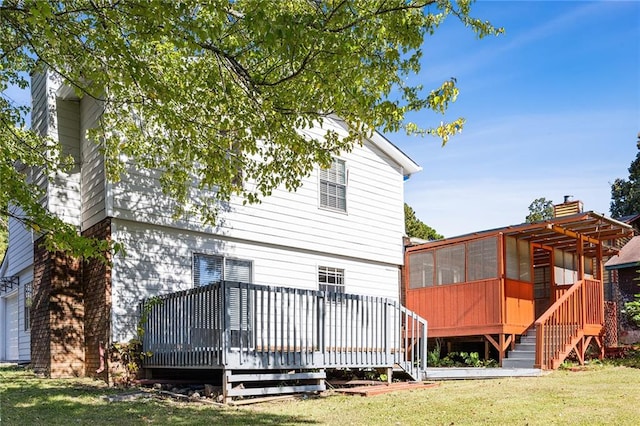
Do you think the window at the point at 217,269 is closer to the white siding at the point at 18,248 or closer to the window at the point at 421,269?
the white siding at the point at 18,248

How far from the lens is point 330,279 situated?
53.1 ft

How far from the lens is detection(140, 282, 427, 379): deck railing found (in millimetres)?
10109

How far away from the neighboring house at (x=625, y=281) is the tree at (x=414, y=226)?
12.2m

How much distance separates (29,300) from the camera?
50.9 feet

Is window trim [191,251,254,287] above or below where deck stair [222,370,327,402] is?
above

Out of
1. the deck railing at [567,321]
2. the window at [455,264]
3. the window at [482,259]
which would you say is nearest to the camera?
the deck railing at [567,321]

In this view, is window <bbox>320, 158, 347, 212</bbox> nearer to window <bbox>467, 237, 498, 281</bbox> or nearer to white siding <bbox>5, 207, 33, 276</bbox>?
A: window <bbox>467, 237, 498, 281</bbox>

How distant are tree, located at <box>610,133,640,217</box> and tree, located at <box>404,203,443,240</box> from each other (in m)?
14.0

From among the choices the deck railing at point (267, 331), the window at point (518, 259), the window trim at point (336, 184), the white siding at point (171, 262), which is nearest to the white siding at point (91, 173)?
the white siding at point (171, 262)

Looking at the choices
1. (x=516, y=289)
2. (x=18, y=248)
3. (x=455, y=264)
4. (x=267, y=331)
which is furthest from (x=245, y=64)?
(x=18, y=248)

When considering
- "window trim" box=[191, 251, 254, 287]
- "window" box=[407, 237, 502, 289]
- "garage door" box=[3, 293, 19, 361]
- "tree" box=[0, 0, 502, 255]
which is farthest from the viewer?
"garage door" box=[3, 293, 19, 361]

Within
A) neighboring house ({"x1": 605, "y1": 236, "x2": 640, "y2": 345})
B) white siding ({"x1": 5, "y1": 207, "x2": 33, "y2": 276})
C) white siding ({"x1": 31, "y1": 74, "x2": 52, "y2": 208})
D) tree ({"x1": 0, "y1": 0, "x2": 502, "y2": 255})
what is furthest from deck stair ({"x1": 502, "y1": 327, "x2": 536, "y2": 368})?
white siding ({"x1": 5, "y1": 207, "x2": 33, "y2": 276})

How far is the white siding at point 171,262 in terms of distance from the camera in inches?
488

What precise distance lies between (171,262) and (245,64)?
19.1 feet
